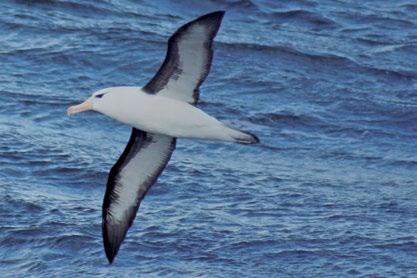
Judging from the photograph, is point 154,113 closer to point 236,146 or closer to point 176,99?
point 176,99

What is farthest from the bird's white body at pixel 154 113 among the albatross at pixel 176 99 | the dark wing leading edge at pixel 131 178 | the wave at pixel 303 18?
the wave at pixel 303 18

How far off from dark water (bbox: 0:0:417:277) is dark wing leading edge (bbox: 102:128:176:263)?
17.4 inches

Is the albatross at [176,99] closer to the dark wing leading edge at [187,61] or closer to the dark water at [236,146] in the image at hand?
the dark wing leading edge at [187,61]

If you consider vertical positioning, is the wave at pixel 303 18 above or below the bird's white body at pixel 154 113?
below

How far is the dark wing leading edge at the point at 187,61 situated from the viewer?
1000 centimetres

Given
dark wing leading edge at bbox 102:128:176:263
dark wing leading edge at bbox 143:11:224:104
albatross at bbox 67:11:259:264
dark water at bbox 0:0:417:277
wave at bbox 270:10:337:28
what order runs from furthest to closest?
wave at bbox 270:10:337:28 < dark water at bbox 0:0:417:277 < dark wing leading edge at bbox 102:128:176:263 < albatross at bbox 67:11:259:264 < dark wing leading edge at bbox 143:11:224:104

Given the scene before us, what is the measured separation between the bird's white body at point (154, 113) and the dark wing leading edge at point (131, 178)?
809 mm

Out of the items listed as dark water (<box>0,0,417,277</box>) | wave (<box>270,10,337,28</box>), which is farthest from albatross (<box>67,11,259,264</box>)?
wave (<box>270,10,337,28</box>)

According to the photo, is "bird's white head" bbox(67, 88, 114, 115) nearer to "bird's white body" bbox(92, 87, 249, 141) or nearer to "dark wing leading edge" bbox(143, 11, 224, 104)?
"bird's white body" bbox(92, 87, 249, 141)

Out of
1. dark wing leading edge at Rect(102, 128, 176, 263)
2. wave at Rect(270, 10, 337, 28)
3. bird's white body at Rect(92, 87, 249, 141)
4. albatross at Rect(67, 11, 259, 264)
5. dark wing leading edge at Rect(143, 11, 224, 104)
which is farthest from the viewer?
wave at Rect(270, 10, 337, 28)

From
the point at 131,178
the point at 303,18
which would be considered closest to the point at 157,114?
the point at 131,178

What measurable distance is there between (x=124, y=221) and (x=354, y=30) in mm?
8542

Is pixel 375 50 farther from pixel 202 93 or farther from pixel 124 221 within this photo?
pixel 124 221

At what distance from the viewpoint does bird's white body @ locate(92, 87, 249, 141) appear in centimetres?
1044
